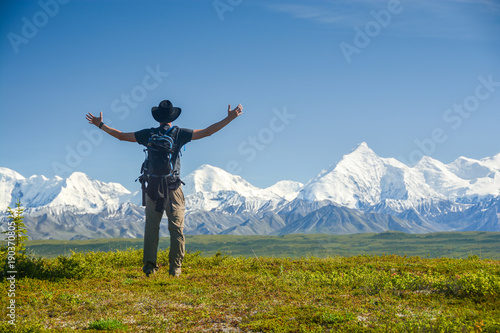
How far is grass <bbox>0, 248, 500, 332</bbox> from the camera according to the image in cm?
913

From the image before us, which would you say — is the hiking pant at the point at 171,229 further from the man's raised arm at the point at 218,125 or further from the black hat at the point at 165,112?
the black hat at the point at 165,112

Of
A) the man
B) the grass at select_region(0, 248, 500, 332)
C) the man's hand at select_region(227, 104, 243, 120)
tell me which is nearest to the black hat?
the man

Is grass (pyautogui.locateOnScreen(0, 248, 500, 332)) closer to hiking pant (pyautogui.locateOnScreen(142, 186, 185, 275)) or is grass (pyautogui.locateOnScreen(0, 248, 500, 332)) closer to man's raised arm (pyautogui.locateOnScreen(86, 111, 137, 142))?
hiking pant (pyautogui.locateOnScreen(142, 186, 185, 275))

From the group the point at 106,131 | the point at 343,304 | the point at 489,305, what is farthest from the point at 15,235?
the point at 489,305

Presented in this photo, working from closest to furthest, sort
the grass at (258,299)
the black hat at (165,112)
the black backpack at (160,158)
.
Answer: the grass at (258,299) < the black backpack at (160,158) < the black hat at (165,112)

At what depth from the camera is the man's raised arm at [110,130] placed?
15000 mm

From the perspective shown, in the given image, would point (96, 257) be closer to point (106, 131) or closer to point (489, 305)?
point (106, 131)

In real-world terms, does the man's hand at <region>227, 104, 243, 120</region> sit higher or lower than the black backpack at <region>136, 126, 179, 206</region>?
higher

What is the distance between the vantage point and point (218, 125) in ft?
47.9

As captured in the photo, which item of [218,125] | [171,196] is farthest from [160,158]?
[218,125]

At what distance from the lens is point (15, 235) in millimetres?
14852

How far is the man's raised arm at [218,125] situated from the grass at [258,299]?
14.6ft

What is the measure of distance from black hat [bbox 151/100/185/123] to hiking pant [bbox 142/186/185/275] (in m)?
2.26

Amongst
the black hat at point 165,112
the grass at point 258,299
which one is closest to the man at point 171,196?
the black hat at point 165,112
